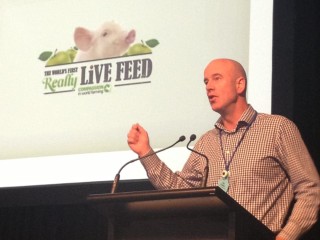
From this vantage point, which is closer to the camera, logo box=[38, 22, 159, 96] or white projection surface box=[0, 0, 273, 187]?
white projection surface box=[0, 0, 273, 187]

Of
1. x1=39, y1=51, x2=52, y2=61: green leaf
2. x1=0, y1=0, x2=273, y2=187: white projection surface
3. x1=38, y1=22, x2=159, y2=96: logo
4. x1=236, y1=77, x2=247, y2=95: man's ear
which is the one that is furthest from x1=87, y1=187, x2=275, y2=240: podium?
x1=39, y1=51, x2=52, y2=61: green leaf

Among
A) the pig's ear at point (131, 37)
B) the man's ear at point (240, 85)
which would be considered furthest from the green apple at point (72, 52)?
the man's ear at point (240, 85)

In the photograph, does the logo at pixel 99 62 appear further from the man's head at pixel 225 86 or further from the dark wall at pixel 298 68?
the man's head at pixel 225 86

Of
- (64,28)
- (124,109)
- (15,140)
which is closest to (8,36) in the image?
(64,28)

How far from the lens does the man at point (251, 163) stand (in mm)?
2057

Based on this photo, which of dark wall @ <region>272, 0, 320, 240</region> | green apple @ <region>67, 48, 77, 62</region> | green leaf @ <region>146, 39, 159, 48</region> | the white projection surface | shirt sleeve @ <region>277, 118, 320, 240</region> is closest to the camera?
shirt sleeve @ <region>277, 118, 320, 240</region>

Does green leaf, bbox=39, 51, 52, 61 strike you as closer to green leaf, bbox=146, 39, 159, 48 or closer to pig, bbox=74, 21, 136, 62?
pig, bbox=74, 21, 136, 62

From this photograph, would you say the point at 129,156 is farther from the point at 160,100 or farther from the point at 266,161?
the point at 266,161

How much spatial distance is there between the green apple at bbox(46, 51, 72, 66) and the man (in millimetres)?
1001

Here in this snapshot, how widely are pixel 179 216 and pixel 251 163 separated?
0.36 m

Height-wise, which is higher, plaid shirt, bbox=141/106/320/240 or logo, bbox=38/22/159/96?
logo, bbox=38/22/159/96

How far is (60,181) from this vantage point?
113 inches

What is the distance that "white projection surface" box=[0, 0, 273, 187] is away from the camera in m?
2.77

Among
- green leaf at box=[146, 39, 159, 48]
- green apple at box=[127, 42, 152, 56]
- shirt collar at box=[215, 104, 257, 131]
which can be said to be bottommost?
shirt collar at box=[215, 104, 257, 131]
